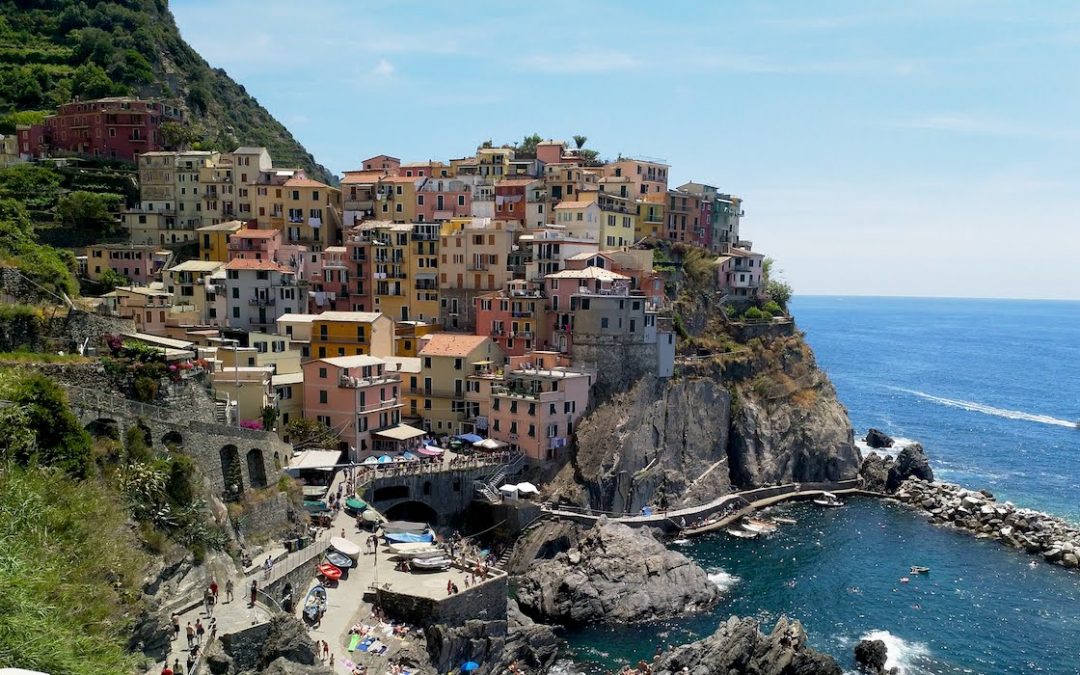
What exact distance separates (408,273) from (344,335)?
1297 cm

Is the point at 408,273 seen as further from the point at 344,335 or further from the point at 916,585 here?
the point at 916,585

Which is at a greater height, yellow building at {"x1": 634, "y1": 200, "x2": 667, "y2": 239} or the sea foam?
yellow building at {"x1": 634, "y1": 200, "x2": 667, "y2": 239}

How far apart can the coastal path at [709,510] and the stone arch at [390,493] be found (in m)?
9.23

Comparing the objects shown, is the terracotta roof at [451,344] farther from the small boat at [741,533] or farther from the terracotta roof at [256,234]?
the small boat at [741,533]

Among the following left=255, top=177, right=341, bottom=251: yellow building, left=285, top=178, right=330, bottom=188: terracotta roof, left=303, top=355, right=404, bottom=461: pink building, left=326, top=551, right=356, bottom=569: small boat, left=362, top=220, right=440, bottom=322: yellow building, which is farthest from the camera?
left=285, top=178, right=330, bottom=188: terracotta roof

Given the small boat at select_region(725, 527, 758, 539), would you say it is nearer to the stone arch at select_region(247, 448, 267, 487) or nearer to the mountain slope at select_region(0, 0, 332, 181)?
the stone arch at select_region(247, 448, 267, 487)

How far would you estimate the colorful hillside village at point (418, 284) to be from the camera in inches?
2361

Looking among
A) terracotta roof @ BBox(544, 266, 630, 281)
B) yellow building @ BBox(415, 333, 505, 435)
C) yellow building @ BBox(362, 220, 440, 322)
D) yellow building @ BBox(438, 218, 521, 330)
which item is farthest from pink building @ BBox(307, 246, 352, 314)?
terracotta roof @ BBox(544, 266, 630, 281)

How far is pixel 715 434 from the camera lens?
72500mm

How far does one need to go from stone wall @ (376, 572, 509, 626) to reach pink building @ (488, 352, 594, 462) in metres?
18.5

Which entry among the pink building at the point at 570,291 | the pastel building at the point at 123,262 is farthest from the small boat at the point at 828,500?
the pastel building at the point at 123,262

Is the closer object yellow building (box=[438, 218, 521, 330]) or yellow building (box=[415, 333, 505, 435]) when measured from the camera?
yellow building (box=[415, 333, 505, 435])

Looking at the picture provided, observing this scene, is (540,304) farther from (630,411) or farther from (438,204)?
(438,204)

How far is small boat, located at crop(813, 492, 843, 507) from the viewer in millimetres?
71688
